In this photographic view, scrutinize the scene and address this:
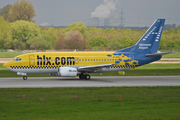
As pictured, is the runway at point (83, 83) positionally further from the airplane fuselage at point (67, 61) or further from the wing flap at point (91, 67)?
the wing flap at point (91, 67)

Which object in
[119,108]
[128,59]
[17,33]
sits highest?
[17,33]

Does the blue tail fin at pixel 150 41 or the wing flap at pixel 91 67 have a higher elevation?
the blue tail fin at pixel 150 41

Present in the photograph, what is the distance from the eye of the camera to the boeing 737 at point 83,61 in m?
38.5

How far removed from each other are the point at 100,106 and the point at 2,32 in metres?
129

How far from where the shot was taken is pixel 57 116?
17.2 metres

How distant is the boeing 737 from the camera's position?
126 feet

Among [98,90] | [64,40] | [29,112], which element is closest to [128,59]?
→ [98,90]

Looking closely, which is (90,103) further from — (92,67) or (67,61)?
(67,61)

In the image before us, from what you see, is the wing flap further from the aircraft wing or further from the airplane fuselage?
the airplane fuselage

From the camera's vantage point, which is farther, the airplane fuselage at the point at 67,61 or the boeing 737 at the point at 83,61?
the airplane fuselage at the point at 67,61

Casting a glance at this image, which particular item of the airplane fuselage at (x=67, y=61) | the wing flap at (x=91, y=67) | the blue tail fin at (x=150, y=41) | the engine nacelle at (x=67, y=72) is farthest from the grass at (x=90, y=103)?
the blue tail fin at (x=150, y=41)

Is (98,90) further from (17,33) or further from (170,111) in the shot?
(17,33)

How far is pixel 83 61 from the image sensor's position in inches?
1575

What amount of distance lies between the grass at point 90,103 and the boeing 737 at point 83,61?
10.2 metres
